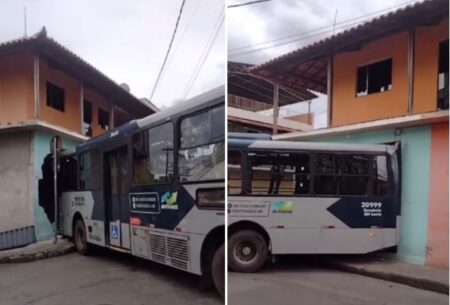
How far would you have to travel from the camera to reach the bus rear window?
3.45ft

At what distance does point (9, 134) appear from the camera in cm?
116

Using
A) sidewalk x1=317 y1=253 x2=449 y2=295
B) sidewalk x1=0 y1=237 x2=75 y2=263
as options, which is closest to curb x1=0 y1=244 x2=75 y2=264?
sidewalk x1=0 y1=237 x2=75 y2=263

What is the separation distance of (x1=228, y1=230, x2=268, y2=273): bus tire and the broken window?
1.90 ft

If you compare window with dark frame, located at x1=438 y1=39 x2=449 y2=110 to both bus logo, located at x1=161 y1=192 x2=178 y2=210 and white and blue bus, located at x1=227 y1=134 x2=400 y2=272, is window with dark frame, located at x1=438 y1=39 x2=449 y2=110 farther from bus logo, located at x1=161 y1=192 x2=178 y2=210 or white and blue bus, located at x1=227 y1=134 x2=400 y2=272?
bus logo, located at x1=161 y1=192 x2=178 y2=210

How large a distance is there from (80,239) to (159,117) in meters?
0.45

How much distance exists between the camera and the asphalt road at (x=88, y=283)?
1.16 m

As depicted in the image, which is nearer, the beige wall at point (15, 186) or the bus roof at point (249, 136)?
the bus roof at point (249, 136)

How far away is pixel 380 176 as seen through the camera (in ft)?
3.52

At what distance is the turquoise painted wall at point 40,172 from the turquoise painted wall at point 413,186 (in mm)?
890

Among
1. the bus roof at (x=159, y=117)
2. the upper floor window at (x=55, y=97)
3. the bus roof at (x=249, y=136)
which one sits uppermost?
the upper floor window at (x=55, y=97)

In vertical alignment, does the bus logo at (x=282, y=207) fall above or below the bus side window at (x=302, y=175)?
below

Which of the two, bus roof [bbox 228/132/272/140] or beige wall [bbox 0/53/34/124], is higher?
beige wall [bbox 0/53/34/124]

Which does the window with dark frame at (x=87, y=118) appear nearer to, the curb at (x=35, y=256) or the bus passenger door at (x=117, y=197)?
the bus passenger door at (x=117, y=197)

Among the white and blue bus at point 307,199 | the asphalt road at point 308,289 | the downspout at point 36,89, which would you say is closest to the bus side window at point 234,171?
the white and blue bus at point 307,199
